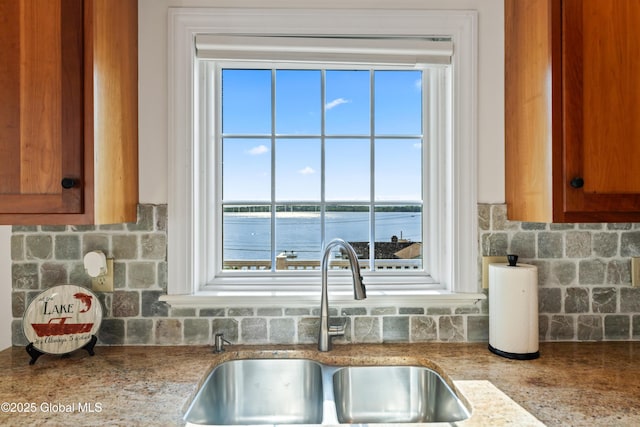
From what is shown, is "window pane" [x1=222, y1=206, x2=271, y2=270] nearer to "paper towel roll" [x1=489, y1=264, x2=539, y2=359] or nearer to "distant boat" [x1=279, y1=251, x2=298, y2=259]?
"distant boat" [x1=279, y1=251, x2=298, y2=259]

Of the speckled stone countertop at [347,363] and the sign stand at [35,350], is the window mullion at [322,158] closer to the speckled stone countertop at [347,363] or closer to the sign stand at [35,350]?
the speckled stone countertop at [347,363]

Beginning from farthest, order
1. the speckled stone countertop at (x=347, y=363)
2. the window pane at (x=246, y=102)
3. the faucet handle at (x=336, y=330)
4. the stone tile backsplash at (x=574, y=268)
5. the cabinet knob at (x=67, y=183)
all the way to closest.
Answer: the window pane at (x=246, y=102), the stone tile backsplash at (x=574, y=268), the faucet handle at (x=336, y=330), the cabinet knob at (x=67, y=183), the speckled stone countertop at (x=347, y=363)

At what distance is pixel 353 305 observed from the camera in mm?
1520

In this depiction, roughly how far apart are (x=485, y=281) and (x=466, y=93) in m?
0.73

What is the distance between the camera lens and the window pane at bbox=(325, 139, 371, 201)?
1.68 metres

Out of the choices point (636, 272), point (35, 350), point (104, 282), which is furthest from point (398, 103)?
point (35, 350)

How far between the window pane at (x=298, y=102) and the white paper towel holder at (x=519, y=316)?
933 millimetres

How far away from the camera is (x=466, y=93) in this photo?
1.53 m

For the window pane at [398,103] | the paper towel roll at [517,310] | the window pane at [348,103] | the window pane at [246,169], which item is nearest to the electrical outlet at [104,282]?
the window pane at [246,169]

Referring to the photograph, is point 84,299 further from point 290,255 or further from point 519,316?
point 519,316

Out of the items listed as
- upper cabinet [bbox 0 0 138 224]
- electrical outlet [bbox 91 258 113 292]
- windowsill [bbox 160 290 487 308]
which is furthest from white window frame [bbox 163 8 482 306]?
upper cabinet [bbox 0 0 138 224]

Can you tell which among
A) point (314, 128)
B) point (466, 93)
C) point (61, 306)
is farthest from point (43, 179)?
point (466, 93)

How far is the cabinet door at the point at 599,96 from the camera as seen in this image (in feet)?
3.93

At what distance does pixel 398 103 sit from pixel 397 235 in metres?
0.56
